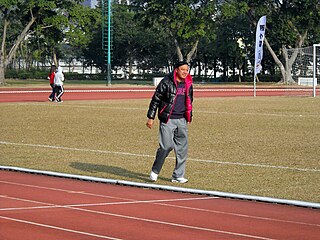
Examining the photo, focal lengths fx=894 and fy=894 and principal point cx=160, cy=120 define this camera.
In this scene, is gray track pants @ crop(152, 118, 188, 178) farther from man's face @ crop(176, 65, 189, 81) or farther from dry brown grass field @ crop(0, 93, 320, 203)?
man's face @ crop(176, 65, 189, 81)

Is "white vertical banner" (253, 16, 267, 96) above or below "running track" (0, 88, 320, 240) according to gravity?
above

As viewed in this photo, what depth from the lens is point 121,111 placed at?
34438mm

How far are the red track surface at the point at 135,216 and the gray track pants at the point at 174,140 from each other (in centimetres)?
83

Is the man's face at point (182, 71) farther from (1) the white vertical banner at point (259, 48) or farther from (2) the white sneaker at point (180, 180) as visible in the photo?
(1) the white vertical banner at point (259, 48)

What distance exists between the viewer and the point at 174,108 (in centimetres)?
1417

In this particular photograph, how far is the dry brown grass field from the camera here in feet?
49.0

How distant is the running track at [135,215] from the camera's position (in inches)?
391

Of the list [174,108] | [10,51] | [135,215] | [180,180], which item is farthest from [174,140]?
[10,51]

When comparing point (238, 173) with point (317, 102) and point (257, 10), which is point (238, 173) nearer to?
point (317, 102)

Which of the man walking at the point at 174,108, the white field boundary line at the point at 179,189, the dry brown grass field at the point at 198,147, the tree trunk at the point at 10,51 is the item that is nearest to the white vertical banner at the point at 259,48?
the dry brown grass field at the point at 198,147

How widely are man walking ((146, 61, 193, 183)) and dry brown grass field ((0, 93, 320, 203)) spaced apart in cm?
68

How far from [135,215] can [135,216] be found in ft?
0.23

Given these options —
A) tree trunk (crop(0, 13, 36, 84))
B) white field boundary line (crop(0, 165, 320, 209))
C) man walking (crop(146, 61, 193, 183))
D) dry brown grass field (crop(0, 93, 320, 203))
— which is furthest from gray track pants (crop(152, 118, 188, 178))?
tree trunk (crop(0, 13, 36, 84))

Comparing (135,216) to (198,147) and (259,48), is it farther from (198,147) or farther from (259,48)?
(259,48)
